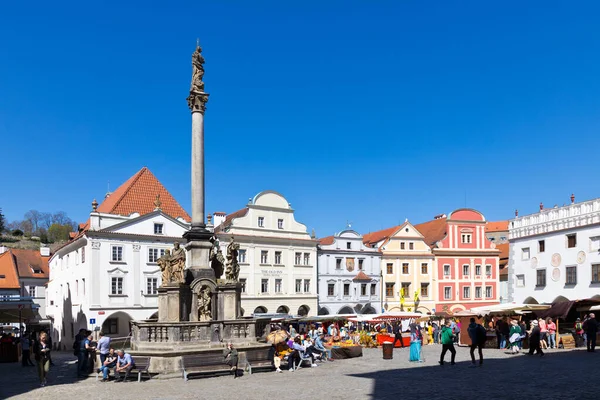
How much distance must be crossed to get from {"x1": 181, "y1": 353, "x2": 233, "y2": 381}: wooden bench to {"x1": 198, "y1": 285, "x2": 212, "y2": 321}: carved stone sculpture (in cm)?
235

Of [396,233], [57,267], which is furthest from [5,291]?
[396,233]

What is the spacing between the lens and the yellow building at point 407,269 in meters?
54.2

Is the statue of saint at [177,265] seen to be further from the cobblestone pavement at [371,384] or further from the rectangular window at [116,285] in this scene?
the rectangular window at [116,285]

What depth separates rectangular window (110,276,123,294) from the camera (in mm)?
41266

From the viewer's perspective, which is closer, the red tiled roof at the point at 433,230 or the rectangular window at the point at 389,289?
the rectangular window at the point at 389,289

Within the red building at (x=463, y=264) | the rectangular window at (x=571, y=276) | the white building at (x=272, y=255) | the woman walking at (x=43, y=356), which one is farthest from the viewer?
the red building at (x=463, y=264)

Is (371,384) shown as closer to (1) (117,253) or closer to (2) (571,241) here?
(1) (117,253)

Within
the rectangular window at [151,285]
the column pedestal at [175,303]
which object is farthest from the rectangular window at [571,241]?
the column pedestal at [175,303]

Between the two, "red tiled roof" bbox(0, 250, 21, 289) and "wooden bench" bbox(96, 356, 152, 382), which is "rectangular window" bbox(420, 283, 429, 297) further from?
"wooden bench" bbox(96, 356, 152, 382)

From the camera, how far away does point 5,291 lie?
5875 centimetres

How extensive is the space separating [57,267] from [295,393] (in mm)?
42410

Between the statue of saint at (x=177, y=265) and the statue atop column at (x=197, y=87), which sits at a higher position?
the statue atop column at (x=197, y=87)

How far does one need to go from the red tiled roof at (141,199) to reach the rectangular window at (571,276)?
2694 centimetres

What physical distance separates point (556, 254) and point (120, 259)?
29.7 meters
